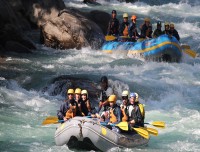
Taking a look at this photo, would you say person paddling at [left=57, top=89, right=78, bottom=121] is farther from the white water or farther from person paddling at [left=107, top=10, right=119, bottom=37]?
person paddling at [left=107, top=10, right=119, bottom=37]

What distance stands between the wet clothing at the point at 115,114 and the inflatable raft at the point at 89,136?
0.33 meters

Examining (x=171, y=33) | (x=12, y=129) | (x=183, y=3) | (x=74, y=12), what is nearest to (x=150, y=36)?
(x=171, y=33)

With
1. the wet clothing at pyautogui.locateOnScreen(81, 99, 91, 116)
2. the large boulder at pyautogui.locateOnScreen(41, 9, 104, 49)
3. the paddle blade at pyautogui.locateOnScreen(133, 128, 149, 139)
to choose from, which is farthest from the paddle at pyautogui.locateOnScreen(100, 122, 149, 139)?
the large boulder at pyautogui.locateOnScreen(41, 9, 104, 49)

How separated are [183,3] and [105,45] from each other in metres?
12.6

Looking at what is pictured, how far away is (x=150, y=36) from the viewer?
17.9 metres

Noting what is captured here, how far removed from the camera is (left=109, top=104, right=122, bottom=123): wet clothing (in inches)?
379

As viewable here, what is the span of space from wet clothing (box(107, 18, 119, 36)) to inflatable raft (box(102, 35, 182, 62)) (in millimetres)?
621

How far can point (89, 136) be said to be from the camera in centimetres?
897

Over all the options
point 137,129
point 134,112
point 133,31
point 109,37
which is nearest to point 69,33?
point 109,37

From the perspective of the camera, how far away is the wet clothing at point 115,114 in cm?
962

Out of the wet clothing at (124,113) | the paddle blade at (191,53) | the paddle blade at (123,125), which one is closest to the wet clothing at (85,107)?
the wet clothing at (124,113)

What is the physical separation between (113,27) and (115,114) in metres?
8.73

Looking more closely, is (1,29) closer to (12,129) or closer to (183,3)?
(12,129)

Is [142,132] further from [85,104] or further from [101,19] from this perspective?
[101,19]
